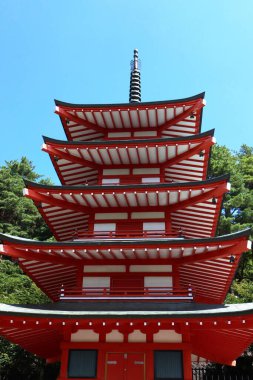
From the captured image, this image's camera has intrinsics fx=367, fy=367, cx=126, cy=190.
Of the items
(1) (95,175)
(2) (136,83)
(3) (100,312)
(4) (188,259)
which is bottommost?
(3) (100,312)

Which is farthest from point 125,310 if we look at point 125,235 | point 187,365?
point 125,235

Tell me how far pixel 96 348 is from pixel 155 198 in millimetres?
6813

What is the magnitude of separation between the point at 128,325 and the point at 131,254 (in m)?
3.22

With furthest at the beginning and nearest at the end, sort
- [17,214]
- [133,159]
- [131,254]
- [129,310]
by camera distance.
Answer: [17,214] → [133,159] → [131,254] → [129,310]

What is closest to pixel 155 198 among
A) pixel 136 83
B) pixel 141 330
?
pixel 141 330

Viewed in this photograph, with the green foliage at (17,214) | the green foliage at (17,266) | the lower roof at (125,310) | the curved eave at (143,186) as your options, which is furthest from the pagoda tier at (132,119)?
the green foliage at (17,214)

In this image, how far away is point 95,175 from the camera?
20.4 meters

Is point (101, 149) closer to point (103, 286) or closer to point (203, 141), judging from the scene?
point (203, 141)

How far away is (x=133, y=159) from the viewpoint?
19.0m

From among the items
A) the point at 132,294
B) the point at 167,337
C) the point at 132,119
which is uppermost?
the point at 132,119

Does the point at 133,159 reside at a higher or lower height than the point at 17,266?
higher

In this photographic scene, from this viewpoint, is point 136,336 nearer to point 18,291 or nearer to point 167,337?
point 167,337

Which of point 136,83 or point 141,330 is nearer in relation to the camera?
point 141,330

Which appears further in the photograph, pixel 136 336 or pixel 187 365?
pixel 136 336
